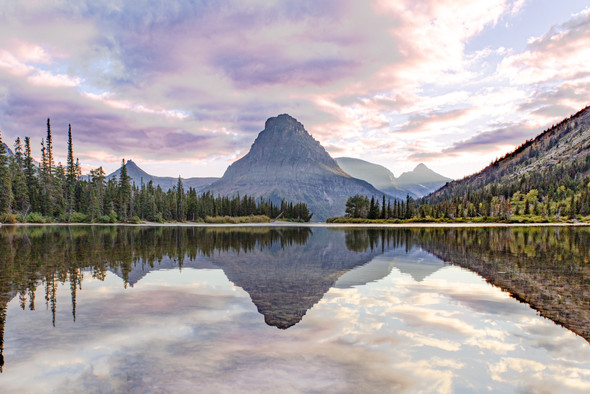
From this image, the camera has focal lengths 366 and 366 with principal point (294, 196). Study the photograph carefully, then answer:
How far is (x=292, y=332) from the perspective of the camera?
10.9 metres

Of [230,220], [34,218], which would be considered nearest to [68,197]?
[34,218]

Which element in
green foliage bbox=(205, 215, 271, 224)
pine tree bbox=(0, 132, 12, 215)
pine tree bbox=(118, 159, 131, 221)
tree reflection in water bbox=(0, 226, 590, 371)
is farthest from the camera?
green foliage bbox=(205, 215, 271, 224)

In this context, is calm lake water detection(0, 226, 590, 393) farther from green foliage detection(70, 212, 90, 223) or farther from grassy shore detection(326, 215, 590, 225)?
grassy shore detection(326, 215, 590, 225)

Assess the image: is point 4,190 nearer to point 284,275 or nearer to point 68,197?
point 68,197

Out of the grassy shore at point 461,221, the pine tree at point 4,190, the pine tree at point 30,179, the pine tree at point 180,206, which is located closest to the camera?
the pine tree at point 4,190

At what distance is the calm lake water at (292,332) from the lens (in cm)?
780

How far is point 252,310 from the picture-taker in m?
13.5

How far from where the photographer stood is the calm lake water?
Result: 25.6 feet

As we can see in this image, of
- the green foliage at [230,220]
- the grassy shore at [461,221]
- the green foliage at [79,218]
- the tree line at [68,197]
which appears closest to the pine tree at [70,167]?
the tree line at [68,197]

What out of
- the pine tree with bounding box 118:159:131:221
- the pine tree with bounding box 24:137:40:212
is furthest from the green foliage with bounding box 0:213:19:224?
the pine tree with bounding box 118:159:131:221

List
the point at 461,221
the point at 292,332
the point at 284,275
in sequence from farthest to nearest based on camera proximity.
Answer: the point at 461,221 < the point at 284,275 < the point at 292,332

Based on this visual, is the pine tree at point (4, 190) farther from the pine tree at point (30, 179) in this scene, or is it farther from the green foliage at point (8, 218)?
the pine tree at point (30, 179)

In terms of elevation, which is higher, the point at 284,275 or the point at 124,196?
the point at 124,196

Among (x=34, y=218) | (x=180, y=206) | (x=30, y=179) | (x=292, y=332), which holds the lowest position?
(x=34, y=218)
